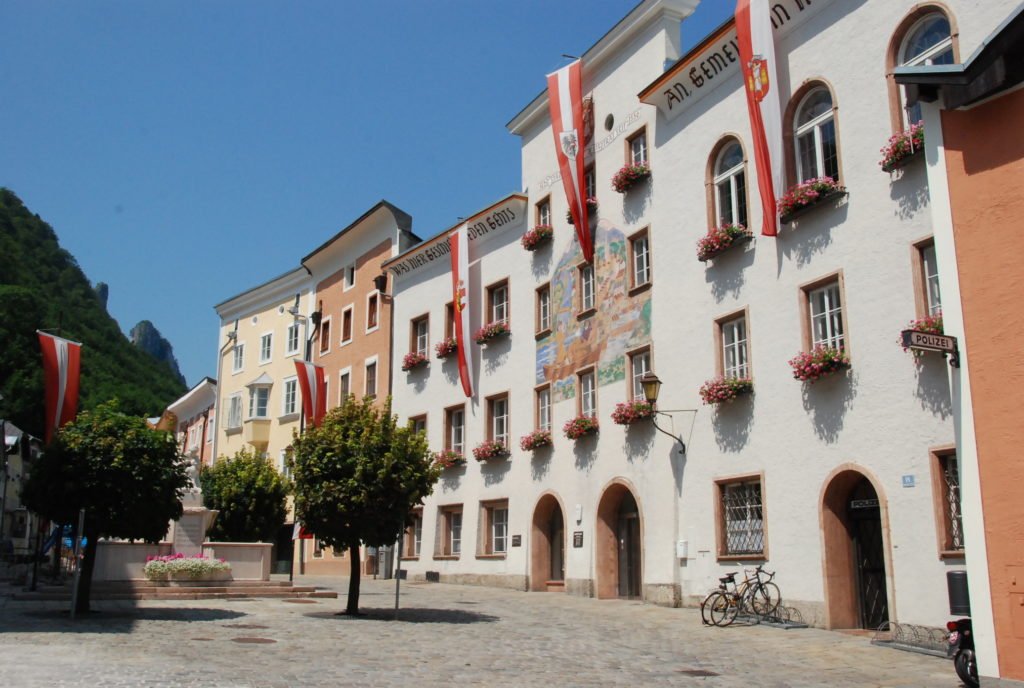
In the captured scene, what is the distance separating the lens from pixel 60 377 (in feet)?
92.0

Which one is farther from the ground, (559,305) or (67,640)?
(559,305)

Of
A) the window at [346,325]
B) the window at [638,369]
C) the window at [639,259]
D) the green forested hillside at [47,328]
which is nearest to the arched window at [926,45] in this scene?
the window at [639,259]

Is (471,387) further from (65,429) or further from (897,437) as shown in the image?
(897,437)

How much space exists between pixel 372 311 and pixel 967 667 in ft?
100

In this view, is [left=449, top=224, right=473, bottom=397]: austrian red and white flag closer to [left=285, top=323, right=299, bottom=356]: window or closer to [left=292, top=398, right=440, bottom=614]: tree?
[left=292, top=398, right=440, bottom=614]: tree

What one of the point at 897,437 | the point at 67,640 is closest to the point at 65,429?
the point at 67,640

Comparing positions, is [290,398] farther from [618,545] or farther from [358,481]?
[358,481]

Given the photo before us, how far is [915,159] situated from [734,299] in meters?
5.11

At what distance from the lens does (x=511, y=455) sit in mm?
28859

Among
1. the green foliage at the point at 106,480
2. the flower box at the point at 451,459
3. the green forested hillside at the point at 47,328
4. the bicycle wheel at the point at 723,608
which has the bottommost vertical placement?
the bicycle wheel at the point at 723,608

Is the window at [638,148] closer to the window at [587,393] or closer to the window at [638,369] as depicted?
the window at [638,369]

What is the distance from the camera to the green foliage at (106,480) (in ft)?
58.4

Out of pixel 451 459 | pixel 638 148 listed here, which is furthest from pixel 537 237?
pixel 451 459

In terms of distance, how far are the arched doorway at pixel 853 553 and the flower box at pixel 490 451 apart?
1280cm
